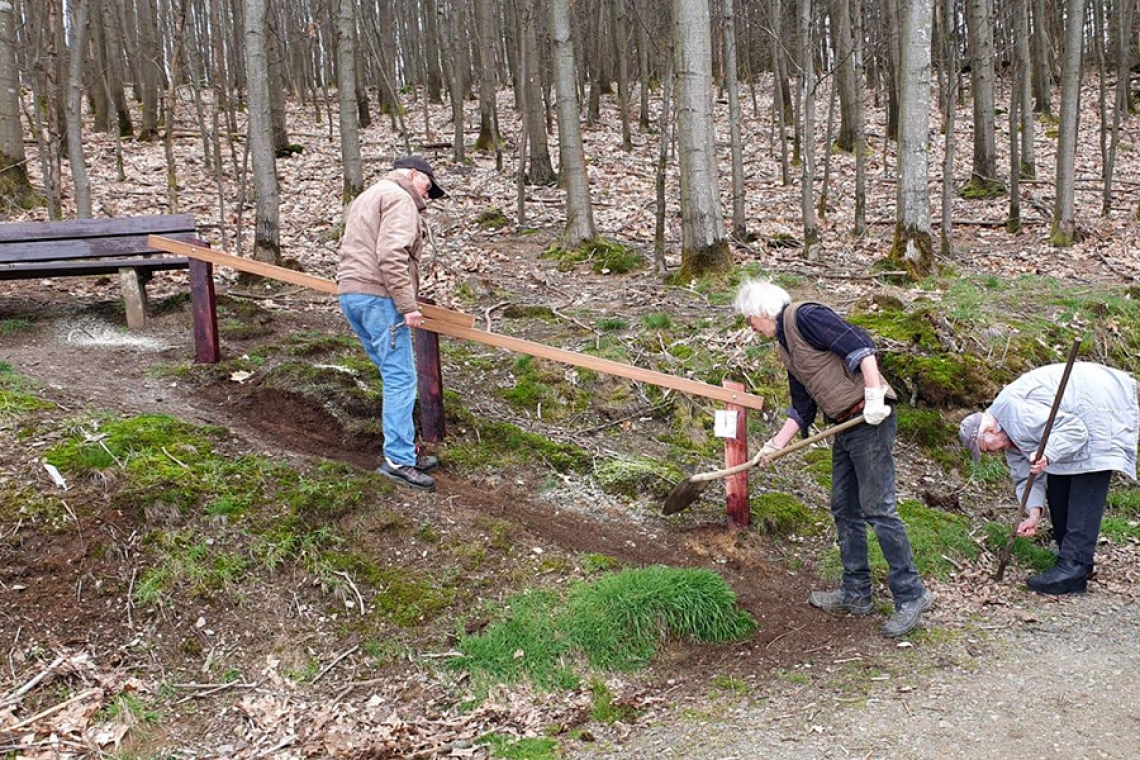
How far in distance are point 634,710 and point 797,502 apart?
8.12 ft

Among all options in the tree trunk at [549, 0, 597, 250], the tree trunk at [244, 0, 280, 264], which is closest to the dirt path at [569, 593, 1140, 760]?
the tree trunk at [244, 0, 280, 264]

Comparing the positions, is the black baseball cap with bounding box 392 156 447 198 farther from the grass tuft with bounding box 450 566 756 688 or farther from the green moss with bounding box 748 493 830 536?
the green moss with bounding box 748 493 830 536

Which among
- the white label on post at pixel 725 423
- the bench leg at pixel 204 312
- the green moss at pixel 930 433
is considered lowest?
the green moss at pixel 930 433

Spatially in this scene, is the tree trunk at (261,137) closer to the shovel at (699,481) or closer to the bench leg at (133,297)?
the bench leg at (133,297)

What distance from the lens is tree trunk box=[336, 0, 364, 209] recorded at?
12078mm

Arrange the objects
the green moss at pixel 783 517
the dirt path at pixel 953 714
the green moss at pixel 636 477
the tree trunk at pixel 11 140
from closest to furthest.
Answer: the dirt path at pixel 953 714
the green moss at pixel 783 517
the green moss at pixel 636 477
the tree trunk at pixel 11 140

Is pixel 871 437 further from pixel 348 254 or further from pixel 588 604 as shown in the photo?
pixel 348 254

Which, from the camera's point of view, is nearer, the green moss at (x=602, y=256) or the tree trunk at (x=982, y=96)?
the green moss at (x=602, y=256)

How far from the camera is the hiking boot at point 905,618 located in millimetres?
4832

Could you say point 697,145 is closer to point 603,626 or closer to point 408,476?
point 408,476

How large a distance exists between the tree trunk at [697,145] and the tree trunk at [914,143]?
2.07 m

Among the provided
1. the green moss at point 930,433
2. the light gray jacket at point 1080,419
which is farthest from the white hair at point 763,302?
the green moss at point 930,433

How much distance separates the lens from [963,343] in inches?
317

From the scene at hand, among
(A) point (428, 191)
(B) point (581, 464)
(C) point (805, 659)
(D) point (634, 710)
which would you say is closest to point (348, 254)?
(A) point (428, 191)
